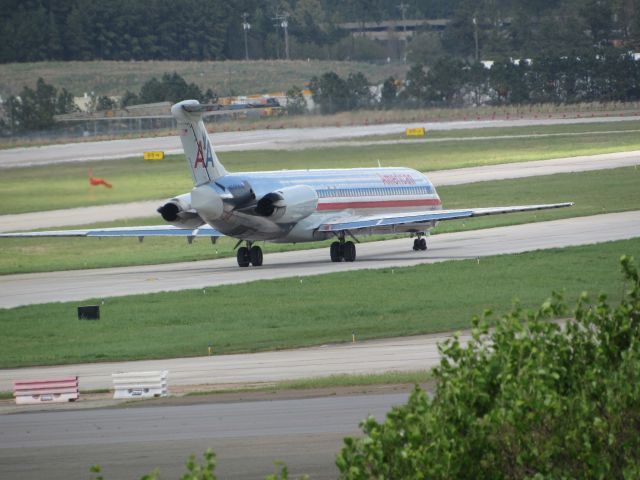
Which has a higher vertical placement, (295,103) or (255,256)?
(295,103)

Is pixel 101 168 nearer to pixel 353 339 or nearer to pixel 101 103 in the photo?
pixel 101 103

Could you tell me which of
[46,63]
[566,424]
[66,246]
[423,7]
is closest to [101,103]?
[46,63]

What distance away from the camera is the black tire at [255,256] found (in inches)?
2080

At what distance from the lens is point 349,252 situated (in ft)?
174

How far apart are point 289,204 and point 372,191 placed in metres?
6.99

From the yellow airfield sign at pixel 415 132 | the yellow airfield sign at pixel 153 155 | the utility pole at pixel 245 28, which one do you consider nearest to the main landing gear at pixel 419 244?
the yellow airfield sign at pixel 153 155

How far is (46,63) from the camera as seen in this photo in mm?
139875

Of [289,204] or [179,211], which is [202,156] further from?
[289,204]

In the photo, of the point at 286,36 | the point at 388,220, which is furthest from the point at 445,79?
the point at 388,220

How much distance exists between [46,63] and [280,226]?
94.1m

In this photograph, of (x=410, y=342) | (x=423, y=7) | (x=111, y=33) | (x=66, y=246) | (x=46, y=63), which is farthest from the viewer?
(x=423, y=7)

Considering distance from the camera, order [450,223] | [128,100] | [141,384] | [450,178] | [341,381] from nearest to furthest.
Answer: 1. [341,381]
2. [141,384]
3. [450,223]
4. [450,178]
5. [128,100]

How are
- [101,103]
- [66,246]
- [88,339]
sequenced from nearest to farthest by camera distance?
[88,339] < [66,246] < [101,103]

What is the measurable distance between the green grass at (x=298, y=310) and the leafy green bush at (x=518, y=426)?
69.9ft
